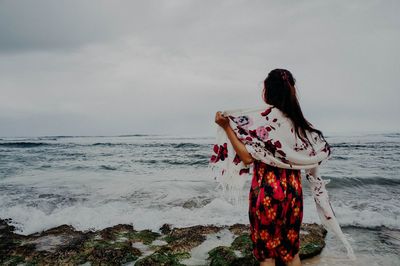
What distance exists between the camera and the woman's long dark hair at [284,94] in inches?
98.3

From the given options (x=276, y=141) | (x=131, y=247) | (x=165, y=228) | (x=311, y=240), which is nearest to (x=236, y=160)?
(x=276, y=141)

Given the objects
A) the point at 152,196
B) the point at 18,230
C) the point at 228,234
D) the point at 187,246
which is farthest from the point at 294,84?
the point at 152,196

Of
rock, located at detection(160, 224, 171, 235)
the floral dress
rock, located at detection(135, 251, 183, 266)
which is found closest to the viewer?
the floral dress

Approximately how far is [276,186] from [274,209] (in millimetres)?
169

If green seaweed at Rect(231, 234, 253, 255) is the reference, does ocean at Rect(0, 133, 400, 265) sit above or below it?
below

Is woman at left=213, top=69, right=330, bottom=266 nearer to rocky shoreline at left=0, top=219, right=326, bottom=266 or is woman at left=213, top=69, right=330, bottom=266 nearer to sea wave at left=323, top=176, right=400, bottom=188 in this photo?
rocky shoreline at left=0, top=219, right=326, bottom=266

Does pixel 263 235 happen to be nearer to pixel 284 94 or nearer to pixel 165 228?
pixel 284 94

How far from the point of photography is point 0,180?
40.5ft

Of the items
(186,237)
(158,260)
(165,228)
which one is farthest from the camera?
(165,228)

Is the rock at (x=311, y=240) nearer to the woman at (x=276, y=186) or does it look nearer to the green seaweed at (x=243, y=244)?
the green seaweed at (x=243, y=244)

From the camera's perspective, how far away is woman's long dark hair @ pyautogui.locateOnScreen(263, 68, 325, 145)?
2.50m

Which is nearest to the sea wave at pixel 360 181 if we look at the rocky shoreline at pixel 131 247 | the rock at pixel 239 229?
the rocky shoreline at pixel 131 247

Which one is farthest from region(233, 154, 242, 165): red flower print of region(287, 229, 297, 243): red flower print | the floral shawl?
region(287, 229, 297, 243): red flower print

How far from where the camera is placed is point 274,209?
2471 millimetres
